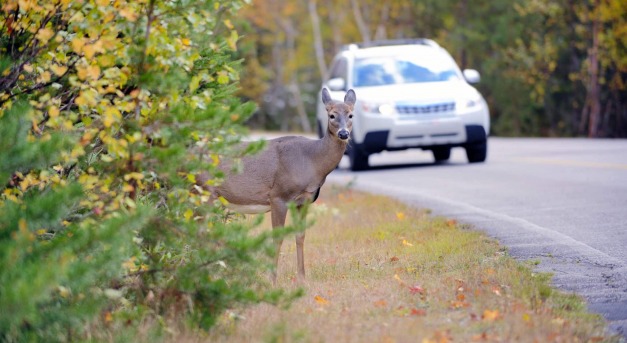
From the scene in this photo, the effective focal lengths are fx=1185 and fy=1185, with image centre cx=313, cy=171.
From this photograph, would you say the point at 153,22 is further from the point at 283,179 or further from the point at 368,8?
the point at 368,8

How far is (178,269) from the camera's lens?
7.62 metres

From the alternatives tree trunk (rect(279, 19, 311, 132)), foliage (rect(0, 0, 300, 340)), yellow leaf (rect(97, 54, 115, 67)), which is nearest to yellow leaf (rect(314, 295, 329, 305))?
foliage (rect(0, 0, 300, 340))

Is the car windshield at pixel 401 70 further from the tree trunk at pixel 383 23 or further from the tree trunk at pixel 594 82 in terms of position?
the tree trunk at pixel 383 23

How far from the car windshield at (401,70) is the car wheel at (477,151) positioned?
4.57ft

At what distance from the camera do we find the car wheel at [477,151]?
867 inches

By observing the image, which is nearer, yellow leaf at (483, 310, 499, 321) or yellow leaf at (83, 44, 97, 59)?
yellow leaf at (83, 44, 97, 59)

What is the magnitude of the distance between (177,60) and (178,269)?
1341 mm

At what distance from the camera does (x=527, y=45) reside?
1597 inches

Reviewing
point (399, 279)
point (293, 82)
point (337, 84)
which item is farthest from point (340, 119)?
point (293, 82)

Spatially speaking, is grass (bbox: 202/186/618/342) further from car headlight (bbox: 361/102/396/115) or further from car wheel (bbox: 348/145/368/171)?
car wheel (bbox: 348/145/368/171)

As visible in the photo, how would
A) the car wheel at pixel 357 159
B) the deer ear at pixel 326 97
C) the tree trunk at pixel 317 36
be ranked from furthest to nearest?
the tree trunk at pixel 317 36 → the car wheel at pixel 357 159 → the deer ear at pixel 326 97

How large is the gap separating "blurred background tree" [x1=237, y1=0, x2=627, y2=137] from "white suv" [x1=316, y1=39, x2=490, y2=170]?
4191mm

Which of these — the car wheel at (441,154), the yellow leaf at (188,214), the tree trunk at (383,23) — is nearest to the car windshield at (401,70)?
the car wheel at (441,154)

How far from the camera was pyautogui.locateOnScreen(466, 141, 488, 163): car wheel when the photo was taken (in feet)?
72.3
